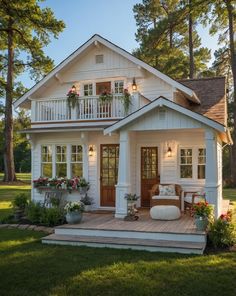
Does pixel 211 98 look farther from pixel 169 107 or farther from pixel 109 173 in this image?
pixel 109 173

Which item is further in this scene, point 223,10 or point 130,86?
point 223,10

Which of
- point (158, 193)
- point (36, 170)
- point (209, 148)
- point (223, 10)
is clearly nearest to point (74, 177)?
point (36, 170)

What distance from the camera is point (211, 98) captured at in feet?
43.9

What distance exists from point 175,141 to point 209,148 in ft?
9.19

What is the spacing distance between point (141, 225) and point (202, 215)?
164 centimetres

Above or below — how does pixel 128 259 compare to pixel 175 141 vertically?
below

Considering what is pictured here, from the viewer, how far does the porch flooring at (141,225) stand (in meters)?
8.38

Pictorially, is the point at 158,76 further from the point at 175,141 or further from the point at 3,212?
the point at 3,212

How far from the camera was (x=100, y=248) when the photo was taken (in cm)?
794

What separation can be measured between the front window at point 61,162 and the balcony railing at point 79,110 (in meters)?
1.11

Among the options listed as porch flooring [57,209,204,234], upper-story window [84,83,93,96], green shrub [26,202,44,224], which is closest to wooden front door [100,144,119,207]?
porch flooring [57,209,204,234]

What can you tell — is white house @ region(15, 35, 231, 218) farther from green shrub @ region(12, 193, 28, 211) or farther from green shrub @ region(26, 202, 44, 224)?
green shrub @ region(26, 202, 44, 224)

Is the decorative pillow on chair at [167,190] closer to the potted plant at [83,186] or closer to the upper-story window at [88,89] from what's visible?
the potted plant at [83,186]

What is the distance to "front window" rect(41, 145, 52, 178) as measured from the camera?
13102mm
